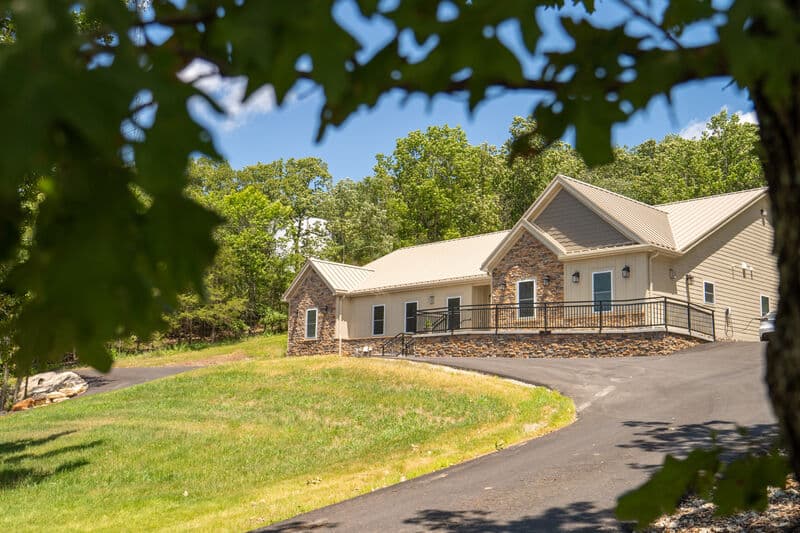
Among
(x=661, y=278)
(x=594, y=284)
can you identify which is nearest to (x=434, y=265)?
(x=594, y=284)

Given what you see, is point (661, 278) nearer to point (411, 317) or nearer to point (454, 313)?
point (454, 313)

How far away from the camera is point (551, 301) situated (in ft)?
87.0

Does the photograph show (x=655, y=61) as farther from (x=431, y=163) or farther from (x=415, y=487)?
(x=431, y=163)

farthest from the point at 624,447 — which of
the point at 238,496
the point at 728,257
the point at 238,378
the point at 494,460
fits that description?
the point at 728,257

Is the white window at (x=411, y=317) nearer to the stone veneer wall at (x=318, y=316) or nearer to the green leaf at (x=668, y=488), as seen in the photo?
the stone veneer wall at (x=318, y=316)

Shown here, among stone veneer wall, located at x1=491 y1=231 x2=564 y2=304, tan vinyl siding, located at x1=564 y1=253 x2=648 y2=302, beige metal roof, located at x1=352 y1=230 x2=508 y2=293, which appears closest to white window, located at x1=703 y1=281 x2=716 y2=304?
tan vinyl siding, located at x1=564 y1=253 x2=648 y2=302

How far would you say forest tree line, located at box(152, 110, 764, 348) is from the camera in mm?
48469

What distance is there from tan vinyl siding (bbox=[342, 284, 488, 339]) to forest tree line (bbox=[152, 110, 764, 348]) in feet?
41.7

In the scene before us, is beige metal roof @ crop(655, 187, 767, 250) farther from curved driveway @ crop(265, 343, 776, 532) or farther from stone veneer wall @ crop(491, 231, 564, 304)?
curved driveway @ crop(265, 343, 776, 532)

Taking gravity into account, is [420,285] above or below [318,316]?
above

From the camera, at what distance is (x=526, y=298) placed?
90.5 feet

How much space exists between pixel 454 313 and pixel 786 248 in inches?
1087

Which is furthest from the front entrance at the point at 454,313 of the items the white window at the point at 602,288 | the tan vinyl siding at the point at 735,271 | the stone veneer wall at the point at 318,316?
the tan vinyl siding at the point at 735,271

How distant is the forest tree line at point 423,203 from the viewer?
159ft
